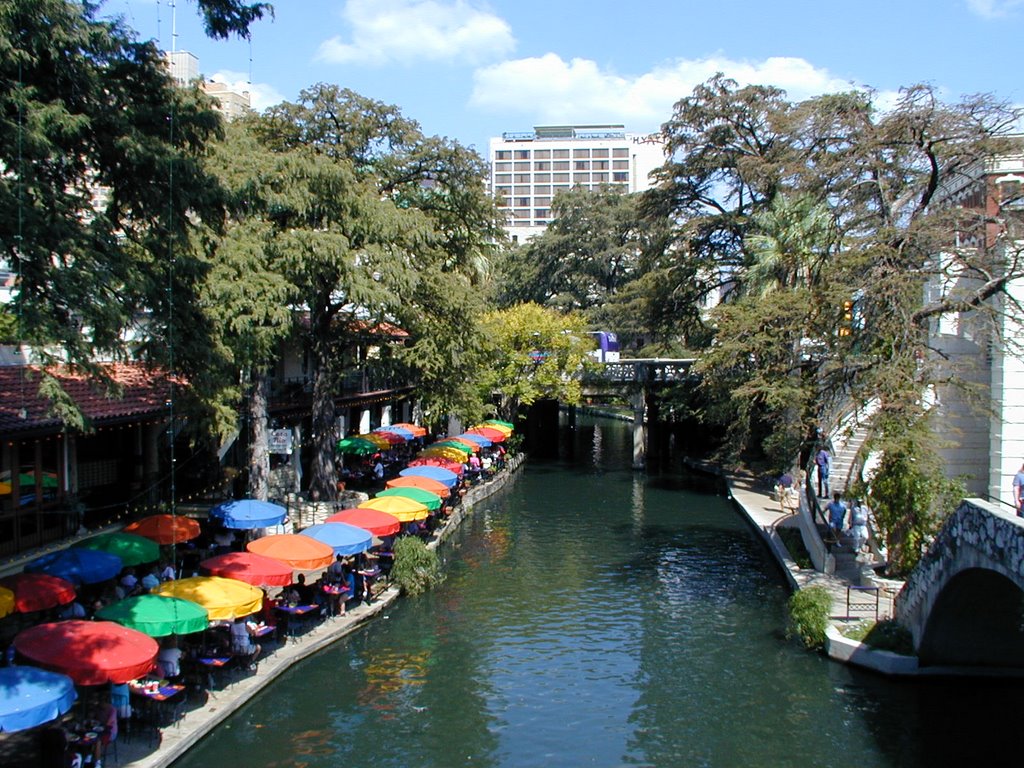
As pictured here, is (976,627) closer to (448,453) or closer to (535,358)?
(448,453)

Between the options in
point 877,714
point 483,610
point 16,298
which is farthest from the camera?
point 483,610

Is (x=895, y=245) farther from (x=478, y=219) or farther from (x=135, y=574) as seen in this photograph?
(x=135, y=574)

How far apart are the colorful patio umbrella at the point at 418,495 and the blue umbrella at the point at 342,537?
4.62 meters

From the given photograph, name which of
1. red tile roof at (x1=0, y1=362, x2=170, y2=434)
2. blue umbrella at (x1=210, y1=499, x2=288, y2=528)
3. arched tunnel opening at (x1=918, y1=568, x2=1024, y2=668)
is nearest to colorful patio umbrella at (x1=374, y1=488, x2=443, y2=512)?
blue umbrella at (x1=210, y1=499, x2=288, y2=528)

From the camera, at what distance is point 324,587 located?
21547 mm

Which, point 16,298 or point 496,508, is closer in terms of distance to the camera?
point 16,298

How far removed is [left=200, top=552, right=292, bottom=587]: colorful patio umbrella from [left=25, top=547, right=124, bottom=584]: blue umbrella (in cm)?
181

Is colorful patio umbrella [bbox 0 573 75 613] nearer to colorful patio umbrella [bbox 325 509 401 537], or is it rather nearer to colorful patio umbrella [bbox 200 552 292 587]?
colorful patio umbrella [bbox 200 552 292 587]

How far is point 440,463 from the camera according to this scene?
36781mm

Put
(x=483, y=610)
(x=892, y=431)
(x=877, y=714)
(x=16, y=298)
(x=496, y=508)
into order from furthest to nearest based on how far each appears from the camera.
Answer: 1. (x=496, y=508)
2. (x=483, y=610)
3. (x=892, y=431)
4. (x=877, y=714)
5. (x=16, y=298)

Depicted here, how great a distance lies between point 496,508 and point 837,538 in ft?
51.9

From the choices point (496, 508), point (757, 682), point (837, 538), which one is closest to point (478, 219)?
point (496, 508)

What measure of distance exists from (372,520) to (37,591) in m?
9.28

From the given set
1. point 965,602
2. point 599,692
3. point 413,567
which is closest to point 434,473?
point 413,567
